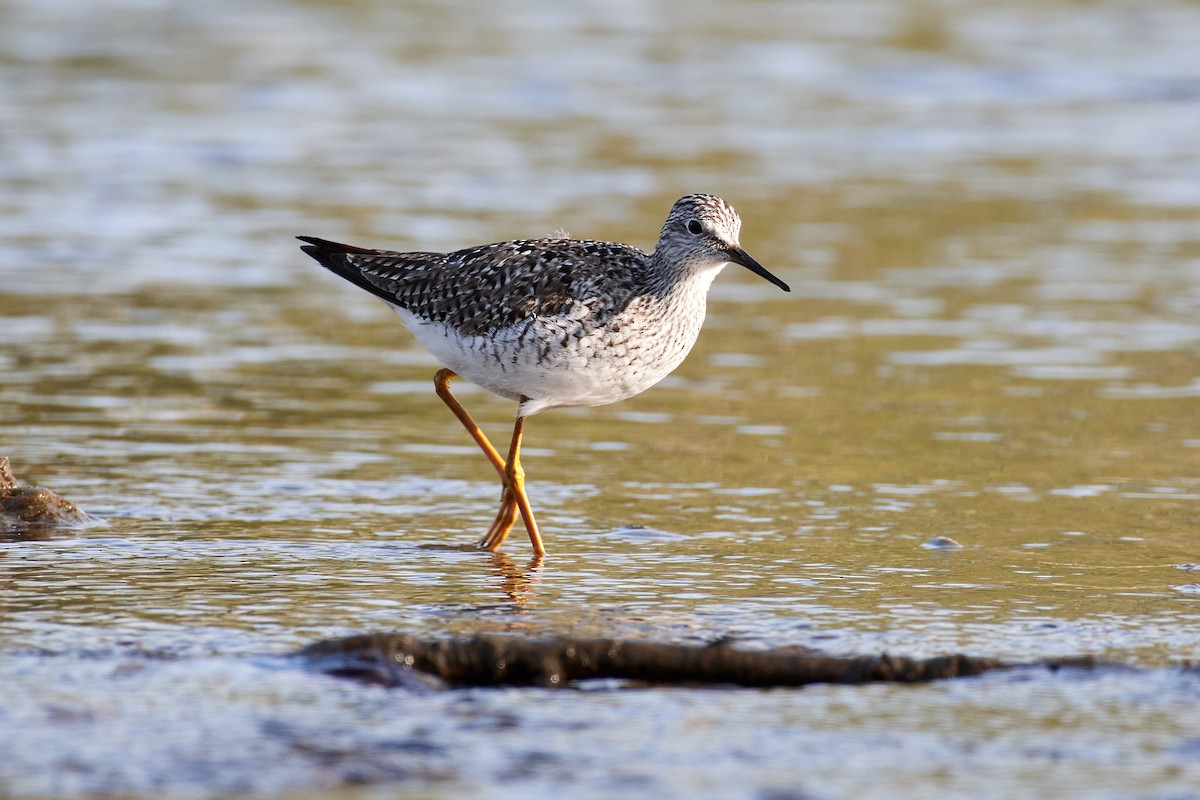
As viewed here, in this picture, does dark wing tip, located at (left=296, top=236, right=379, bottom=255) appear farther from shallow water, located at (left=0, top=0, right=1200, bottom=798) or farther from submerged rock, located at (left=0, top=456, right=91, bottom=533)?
submerged rock, located at (left=0, top=456, right=91, bottom=533)

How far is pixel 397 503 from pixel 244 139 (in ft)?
36.3

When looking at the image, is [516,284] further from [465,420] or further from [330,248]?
[330,248]

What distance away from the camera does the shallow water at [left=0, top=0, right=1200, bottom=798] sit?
522cm

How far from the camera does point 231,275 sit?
44.3ft

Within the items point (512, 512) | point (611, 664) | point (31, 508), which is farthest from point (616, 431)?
point (611, 664)

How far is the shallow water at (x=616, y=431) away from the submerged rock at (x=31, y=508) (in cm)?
16

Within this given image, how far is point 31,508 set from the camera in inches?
306

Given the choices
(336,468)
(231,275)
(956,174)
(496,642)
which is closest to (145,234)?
(231,275)

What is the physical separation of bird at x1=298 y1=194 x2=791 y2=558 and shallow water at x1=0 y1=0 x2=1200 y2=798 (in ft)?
1.99

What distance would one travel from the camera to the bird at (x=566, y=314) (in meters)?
7.91

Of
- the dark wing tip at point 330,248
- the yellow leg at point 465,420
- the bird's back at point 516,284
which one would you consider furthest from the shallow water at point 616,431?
the dark wing tip at point 330,248

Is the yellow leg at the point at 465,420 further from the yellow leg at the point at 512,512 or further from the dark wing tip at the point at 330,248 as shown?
the dark wing tip at the point at 330,248

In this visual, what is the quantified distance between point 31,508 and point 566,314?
2537mm

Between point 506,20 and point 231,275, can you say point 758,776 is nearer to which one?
point 231,275
